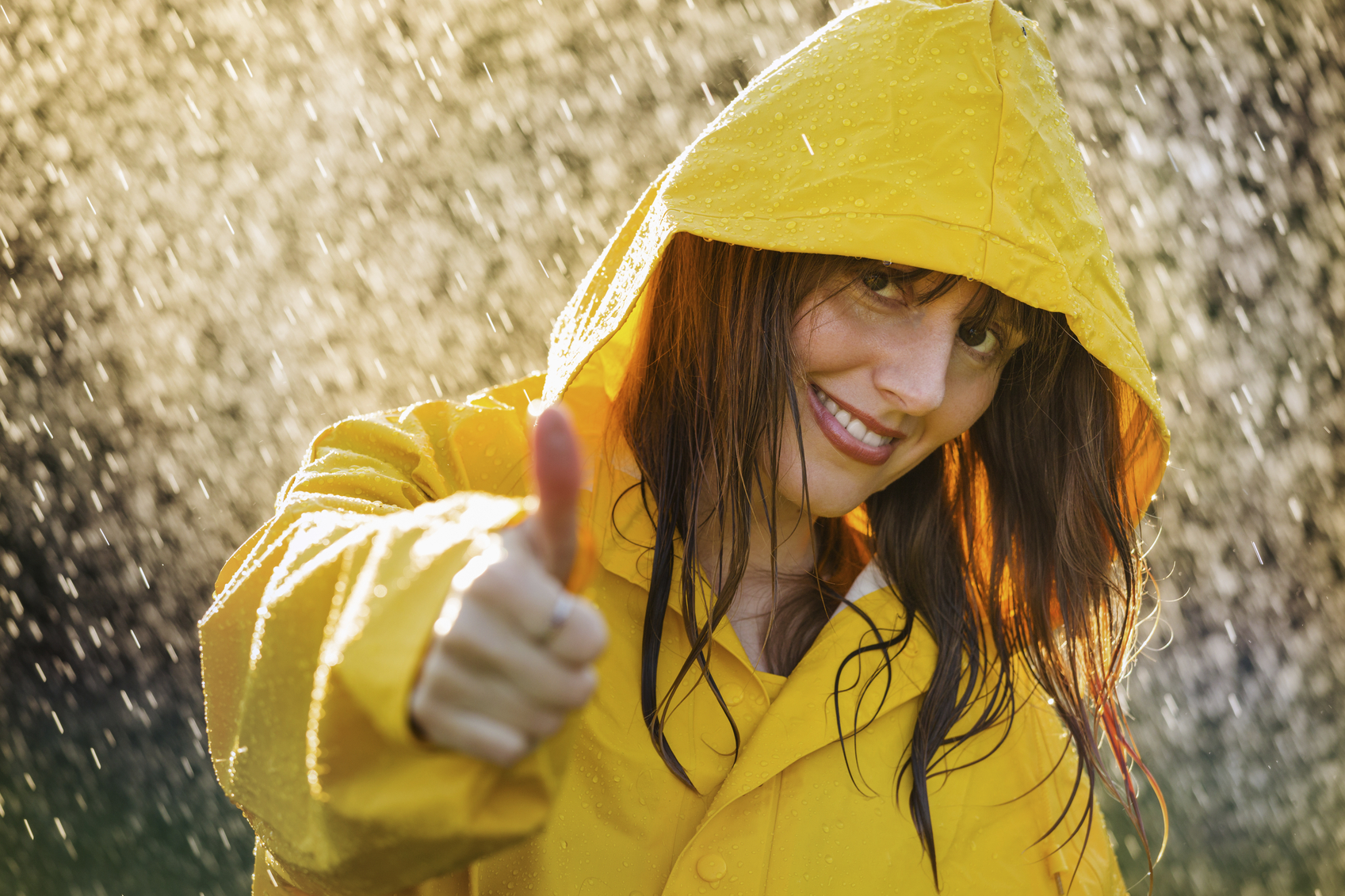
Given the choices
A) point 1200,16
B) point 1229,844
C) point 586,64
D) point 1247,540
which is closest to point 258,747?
point 1229,844

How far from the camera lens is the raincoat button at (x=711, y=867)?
32.9 inches

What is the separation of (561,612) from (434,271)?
3622 millimetres

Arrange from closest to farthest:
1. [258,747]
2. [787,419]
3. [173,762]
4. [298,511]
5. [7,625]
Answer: [258,747], [298,511], [787,419], [173,762], [7,625]

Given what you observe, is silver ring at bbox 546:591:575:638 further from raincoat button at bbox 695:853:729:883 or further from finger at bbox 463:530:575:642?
raincoat button at bbox 695:853:729:883

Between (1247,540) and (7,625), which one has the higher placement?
(7,625)

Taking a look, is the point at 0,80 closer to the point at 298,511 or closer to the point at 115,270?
the point at 115,270

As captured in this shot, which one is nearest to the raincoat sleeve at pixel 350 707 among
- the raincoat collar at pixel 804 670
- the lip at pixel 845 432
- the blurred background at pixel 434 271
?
the raincoat collar at pixel 804 670

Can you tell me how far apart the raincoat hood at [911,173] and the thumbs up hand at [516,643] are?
53 centimetres

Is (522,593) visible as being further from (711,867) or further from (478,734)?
(711,867)

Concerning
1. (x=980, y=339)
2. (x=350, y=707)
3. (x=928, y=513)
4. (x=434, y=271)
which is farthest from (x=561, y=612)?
(x=434, y=271)

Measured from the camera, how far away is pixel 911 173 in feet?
2.84

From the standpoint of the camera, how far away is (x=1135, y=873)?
9.21 ft

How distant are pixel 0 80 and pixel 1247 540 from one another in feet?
17.4

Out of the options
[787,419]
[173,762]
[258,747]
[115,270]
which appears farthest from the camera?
[115,270]
